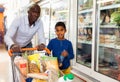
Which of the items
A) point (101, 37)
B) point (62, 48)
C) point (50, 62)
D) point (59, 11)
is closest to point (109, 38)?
point (101, 37)

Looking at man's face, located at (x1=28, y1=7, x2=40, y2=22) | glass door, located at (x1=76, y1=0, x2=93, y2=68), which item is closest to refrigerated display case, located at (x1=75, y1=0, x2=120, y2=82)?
glass door, located at (x1=76, y1=0, x2=93, y2=68)

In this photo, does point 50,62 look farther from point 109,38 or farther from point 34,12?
point 109,38

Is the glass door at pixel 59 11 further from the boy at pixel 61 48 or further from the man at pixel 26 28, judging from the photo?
the man at pixel 26 28

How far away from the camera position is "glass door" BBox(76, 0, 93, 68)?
13.1 ft

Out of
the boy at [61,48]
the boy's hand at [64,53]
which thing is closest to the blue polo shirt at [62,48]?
the boy at [61,48]

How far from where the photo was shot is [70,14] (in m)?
4.55

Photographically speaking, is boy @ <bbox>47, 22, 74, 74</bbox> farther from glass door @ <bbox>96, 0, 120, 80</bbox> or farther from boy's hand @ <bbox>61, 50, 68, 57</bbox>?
glass door @ <bbox>96, 0, 120, 80</bbox>

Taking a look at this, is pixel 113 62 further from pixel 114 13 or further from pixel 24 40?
pixel 24 40

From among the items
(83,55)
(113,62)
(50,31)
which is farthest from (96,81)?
(50,31)

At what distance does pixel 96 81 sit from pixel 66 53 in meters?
0.87

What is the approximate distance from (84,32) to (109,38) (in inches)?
34.8

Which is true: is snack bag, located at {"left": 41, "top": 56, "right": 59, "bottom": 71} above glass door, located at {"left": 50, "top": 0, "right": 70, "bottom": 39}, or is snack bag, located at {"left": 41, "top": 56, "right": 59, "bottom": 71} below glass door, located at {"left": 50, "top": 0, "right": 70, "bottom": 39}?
below

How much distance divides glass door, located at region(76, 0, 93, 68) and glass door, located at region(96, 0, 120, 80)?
13.8 inches

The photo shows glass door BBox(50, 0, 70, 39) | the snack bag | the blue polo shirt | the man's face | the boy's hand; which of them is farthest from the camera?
glass door BBox(50, 0, 70, 39)
